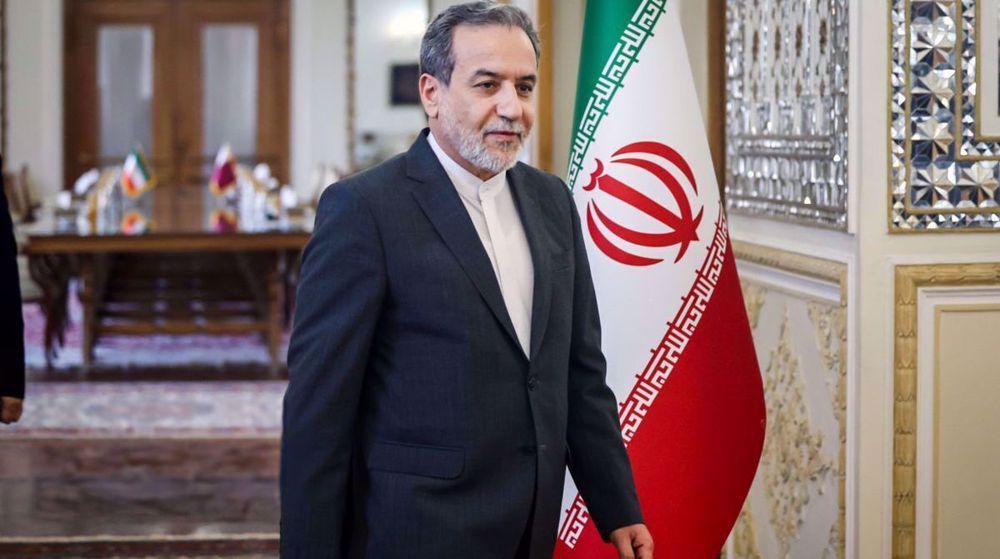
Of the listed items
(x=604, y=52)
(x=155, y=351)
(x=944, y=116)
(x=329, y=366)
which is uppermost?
(x=604, y=52)

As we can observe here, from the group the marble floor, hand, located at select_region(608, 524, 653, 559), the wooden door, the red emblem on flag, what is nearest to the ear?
hand, located at select_region(608, 524, 653, 559)

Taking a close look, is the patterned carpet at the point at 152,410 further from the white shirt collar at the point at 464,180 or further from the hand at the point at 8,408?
the white shirt collar at the point at 464,180

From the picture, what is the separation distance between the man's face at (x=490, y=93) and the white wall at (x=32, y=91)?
1416 cm

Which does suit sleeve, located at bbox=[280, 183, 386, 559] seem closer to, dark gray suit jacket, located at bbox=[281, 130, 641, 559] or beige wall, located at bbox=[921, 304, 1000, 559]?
dark gray suit jacket, located at bbox=[281, 130, 641, 559]

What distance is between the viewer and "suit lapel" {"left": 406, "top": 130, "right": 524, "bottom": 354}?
2031 mm

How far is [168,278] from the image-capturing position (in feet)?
31.9

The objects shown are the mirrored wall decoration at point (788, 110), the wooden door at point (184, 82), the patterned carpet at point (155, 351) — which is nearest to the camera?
the mirrored wall decoration at point (788, 110)

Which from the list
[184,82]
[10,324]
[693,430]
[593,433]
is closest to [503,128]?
[593,433]

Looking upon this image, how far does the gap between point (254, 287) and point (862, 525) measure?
22.0 ft

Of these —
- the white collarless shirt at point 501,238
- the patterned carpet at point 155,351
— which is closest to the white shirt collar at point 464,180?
the white collarless shirt at point 501,238

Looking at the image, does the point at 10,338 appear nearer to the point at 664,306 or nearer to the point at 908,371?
the point at 664,306

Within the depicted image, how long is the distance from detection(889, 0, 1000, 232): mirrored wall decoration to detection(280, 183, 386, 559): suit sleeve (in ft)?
4.92

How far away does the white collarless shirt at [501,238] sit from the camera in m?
2.09

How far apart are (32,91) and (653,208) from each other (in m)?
13.8
